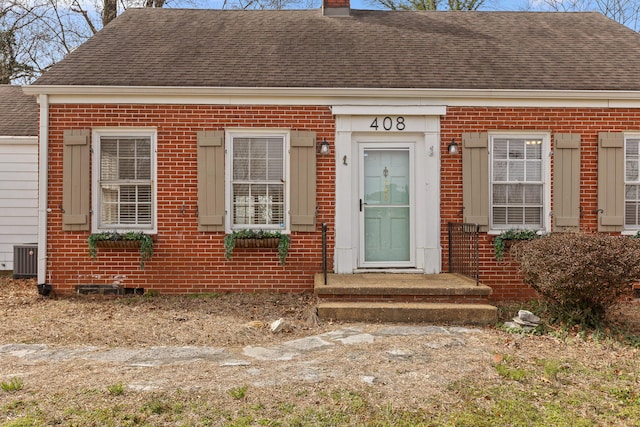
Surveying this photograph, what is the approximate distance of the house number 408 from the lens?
23.1ft

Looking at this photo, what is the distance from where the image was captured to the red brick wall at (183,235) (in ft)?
22.9

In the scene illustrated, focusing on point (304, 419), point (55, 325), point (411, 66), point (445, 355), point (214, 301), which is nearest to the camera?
point (304, 419)

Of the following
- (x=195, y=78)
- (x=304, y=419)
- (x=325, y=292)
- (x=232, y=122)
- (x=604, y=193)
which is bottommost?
(x=304, y=419)

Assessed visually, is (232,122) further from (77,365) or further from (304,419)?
A: (304,419)

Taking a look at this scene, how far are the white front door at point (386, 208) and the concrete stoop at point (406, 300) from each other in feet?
2.31

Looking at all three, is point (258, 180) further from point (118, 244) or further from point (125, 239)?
point (118, 244)

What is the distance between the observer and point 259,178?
23.3 ft

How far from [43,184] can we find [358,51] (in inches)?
207

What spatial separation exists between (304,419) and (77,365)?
7.28 feet

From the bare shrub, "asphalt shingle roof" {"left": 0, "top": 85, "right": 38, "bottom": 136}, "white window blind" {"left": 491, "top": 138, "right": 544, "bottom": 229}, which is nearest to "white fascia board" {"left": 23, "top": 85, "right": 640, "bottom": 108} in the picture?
"white window blind" {"left": 491, "top": 138, "right": 544, "bottom": 229}

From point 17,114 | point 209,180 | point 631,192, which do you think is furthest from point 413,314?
point 17,114

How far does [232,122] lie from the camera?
7.02m

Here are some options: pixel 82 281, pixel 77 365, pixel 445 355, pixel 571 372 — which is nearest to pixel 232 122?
pixel 82 281

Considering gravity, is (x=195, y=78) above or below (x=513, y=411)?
above
